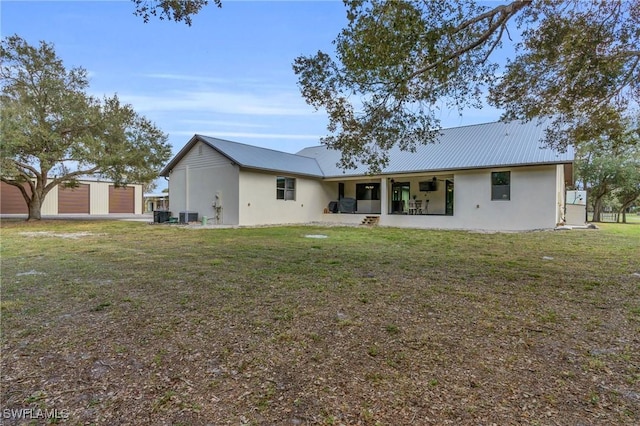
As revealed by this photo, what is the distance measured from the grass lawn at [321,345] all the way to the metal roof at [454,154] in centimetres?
922

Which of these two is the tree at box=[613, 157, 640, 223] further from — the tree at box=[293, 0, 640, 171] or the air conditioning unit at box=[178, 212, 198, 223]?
the air conditioning unit at box=[178, 212, 198, 223]

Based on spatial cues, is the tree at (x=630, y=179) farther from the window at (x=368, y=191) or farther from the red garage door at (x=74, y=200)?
the red garage door at (x=74, y=200)

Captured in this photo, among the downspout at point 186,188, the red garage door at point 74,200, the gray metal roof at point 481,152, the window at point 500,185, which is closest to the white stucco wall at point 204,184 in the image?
the downspout at point 186,188

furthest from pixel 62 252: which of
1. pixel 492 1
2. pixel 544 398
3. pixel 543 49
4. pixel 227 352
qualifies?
pixel 543 49

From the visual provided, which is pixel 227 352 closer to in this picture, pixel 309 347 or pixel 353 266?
pixel 309 347

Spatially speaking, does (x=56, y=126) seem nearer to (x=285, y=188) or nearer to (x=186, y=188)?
(x=186, y=188)

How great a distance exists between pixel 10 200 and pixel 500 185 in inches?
1252

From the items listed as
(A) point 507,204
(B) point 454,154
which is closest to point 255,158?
(B) point 454,154

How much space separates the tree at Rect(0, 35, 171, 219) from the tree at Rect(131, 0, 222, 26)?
11.2 m

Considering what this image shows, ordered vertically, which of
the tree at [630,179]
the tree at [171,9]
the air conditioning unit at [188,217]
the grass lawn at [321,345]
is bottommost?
the grass lawn at [321,345]

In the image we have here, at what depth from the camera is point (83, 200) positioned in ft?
90.3

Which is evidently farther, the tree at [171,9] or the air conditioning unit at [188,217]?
the air conditioning unit at [188,217]

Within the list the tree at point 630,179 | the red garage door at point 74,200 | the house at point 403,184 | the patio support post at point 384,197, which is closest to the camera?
the house at point 403,184

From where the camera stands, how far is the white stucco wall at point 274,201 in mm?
15273
